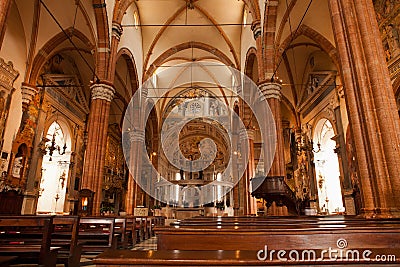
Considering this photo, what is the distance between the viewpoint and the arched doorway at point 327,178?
15.1 meters

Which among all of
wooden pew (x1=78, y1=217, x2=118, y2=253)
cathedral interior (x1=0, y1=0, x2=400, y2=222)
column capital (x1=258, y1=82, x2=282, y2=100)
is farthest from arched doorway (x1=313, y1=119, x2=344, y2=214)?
wooden pew (x1=78, y1=217, x2=118, y2=253)

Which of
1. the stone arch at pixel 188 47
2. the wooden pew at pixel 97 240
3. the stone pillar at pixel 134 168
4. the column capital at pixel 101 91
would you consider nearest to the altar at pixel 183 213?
the stone pillar at pixel 134 168

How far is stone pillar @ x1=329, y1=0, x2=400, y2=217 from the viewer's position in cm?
426

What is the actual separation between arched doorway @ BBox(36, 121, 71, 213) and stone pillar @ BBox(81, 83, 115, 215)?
5864mm

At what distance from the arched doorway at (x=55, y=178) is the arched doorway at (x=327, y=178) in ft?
47.8

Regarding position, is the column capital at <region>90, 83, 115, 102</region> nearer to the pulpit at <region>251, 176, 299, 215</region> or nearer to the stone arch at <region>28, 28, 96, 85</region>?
the stone arch at <region>28, 28, 96, 85</region>

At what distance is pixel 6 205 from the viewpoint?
411 inches

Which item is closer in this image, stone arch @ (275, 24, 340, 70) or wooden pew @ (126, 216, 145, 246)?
wooden pew @ (126, 216, 145, 246)

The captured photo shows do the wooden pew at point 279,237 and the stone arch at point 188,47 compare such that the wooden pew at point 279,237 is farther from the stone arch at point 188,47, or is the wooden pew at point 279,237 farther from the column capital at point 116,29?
the stone arch at point 188,47

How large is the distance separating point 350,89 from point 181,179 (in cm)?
2811

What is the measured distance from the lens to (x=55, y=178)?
15.6 metres

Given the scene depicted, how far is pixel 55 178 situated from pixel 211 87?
15003mm

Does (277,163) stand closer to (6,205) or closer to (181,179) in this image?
(6,205)

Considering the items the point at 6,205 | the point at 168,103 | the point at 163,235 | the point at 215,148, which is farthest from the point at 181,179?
the point at 163,235
